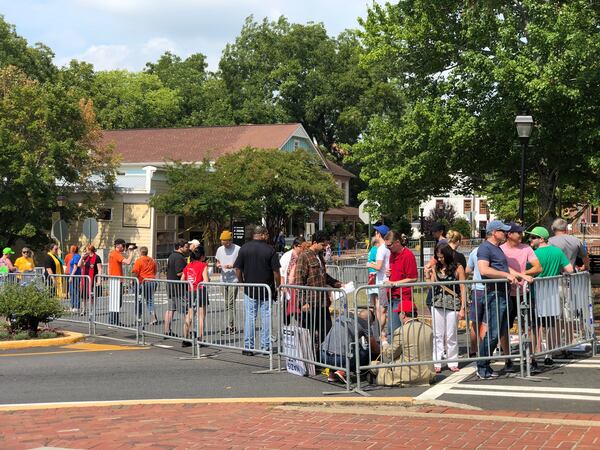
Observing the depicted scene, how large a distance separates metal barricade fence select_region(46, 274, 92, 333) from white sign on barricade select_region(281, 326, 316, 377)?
607 centimetres

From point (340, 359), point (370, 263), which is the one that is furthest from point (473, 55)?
point (340, 359)

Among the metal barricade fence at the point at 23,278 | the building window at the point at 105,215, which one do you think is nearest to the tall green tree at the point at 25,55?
the building window at the point at 105,215

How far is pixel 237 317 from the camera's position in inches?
449

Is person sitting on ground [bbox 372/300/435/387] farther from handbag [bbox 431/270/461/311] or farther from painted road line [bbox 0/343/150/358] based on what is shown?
painted road line [bbox 0/343/150/358]

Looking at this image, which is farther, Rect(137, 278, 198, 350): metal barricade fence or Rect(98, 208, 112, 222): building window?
Rect(98, 208, 112, 222): building window

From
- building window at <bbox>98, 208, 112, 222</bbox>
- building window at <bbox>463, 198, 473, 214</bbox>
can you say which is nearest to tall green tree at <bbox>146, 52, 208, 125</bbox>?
building window at <bbox>98, 208, 112, 222</bbox>

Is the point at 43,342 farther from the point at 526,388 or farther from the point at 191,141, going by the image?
the point at 191,141

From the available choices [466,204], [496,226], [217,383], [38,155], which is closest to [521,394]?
[496,226]

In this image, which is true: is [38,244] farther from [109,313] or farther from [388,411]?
[388,411]

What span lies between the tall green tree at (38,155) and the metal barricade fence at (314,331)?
29.6 m

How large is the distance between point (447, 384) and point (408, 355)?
25.0 inches

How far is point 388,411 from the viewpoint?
771cm

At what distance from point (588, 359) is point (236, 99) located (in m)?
65.3

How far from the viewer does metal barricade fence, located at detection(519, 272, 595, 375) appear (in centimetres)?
958
